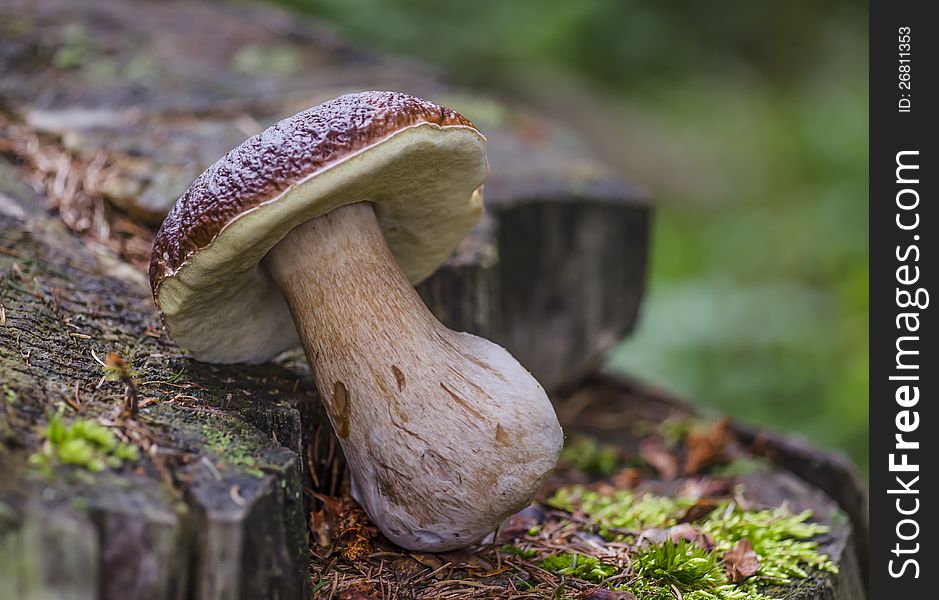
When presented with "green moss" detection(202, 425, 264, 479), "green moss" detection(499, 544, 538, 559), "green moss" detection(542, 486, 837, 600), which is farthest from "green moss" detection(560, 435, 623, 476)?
"green moss" detection(202, 425, 264, 479)

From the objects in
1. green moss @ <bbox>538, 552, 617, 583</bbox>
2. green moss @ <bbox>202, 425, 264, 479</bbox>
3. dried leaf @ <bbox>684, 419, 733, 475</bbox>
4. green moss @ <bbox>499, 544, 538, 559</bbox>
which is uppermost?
green moss @ <bbox>202, 425, 264, 479</bbox>

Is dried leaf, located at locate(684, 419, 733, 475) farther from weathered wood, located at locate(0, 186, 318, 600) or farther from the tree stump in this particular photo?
weathered wood, located at locate(0, 186, 318, 600)

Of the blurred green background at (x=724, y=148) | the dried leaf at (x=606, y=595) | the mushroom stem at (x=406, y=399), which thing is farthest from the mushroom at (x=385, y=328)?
the blurred green background at (x=724, y=148)

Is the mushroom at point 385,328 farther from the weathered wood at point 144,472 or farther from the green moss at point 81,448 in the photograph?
the green moss at point 81,448

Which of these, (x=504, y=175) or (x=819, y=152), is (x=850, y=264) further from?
(x=504, y=175)

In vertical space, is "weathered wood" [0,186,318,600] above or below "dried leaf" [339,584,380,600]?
above
